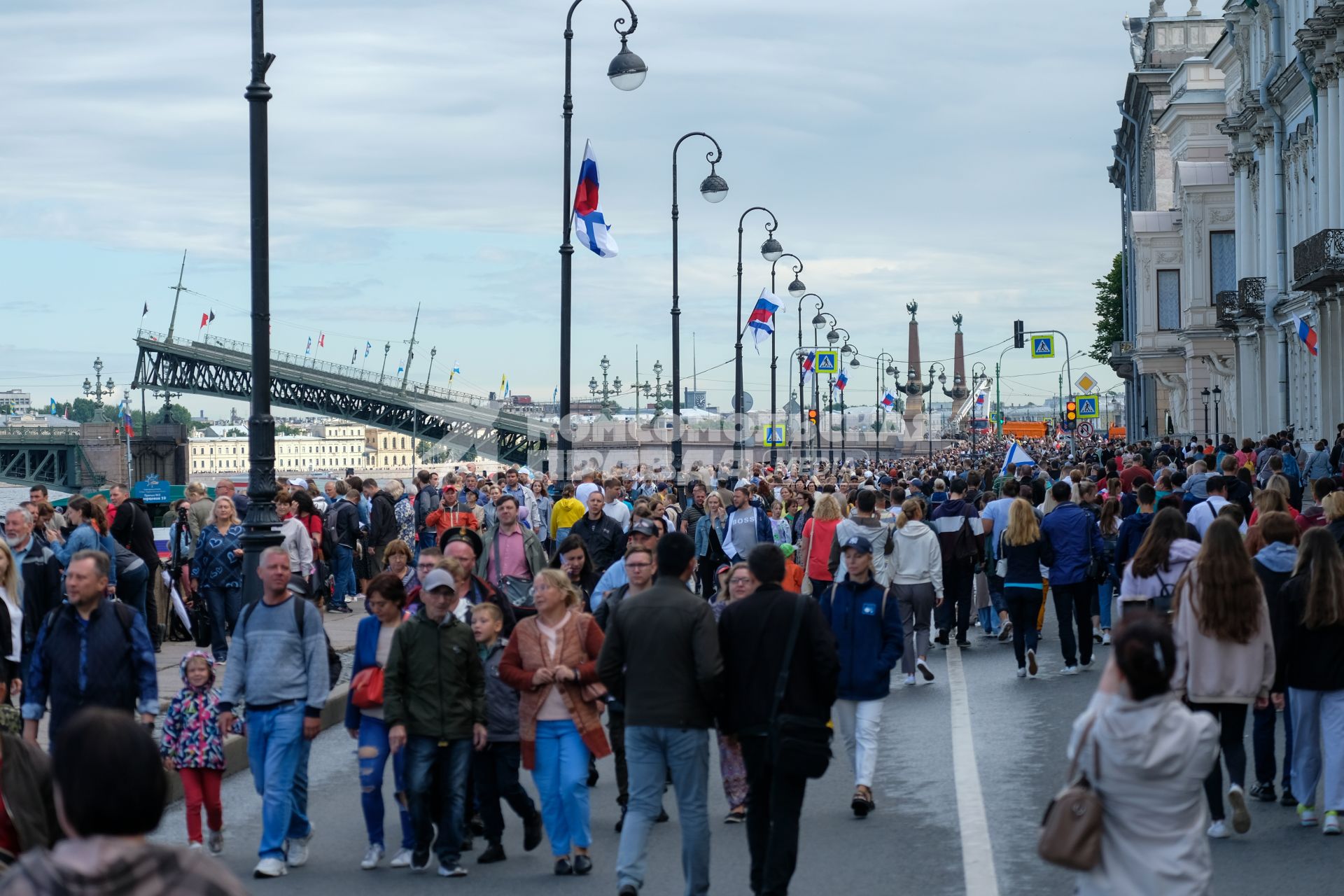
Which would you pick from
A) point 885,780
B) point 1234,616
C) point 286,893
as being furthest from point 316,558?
point 1234,616

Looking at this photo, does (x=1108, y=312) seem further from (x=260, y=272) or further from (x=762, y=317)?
(x=260, y=272)

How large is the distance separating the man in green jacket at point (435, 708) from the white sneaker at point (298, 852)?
607 mm

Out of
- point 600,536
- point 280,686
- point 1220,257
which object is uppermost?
point 1220,257

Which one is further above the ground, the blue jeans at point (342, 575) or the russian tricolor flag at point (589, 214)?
the russian tricolor flag at point (589, 214)

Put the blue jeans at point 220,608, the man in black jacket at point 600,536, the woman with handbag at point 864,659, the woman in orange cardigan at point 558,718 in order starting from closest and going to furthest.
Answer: the woman in orange cardigan at point 558,718, the woman with handbag at point 864,659, the man in black jacket at point 600,536, the blue jeans at point 220,608

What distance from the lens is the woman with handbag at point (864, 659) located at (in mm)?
9637

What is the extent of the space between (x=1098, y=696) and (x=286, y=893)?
4.25 metres

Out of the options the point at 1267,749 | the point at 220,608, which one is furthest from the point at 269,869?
the point at 220,608

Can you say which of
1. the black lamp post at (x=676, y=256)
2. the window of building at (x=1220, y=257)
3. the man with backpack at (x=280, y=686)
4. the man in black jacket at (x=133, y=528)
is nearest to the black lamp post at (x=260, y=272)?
the man in black jacket at (x=133, y=528)

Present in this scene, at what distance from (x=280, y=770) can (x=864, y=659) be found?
128 inches

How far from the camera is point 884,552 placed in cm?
1446

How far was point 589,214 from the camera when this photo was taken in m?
24.8

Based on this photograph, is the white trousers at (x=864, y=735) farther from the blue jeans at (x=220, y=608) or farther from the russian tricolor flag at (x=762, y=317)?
the russian tricolor flag at (x=762, y=317)

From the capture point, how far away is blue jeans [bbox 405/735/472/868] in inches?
329
